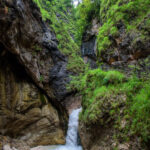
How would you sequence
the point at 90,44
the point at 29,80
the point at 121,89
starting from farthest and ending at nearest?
the point at 90,44
the point at 29,80
the point at 121,89

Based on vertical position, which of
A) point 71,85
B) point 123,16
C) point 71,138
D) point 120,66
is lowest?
point 71,138

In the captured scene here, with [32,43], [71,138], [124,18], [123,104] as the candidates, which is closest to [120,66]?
[123,104]

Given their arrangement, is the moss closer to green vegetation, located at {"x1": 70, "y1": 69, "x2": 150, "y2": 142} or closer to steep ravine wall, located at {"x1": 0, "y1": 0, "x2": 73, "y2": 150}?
green vegetation, located at {"x1": 70, "y1": 69, "x2": 150, "y2": 142}

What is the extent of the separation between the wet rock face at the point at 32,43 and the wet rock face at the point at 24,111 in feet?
2.53

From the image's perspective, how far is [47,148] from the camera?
8.03 meters

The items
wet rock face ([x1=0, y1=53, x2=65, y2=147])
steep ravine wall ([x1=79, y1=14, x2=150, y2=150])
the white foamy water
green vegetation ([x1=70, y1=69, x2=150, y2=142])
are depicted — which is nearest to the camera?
green vegetation ([x1=70, y1=69, x2=150, y2=142])

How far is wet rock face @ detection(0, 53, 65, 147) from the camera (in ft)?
23.1

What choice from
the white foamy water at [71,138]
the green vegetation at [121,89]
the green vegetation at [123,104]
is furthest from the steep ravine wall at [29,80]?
the green vegetation at [123,104]

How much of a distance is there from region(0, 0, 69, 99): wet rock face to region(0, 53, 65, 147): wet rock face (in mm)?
771

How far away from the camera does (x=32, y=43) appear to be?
8.17 metres

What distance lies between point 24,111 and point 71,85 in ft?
14.4

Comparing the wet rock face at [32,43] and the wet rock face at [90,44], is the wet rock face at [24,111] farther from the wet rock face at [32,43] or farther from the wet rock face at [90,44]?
the wet rock face at [90,44]

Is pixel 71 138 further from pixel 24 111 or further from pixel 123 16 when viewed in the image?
pixel 123 16

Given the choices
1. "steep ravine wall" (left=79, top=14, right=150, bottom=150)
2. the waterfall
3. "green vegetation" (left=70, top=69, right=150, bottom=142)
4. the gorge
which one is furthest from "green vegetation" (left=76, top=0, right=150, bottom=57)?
the waterfall
